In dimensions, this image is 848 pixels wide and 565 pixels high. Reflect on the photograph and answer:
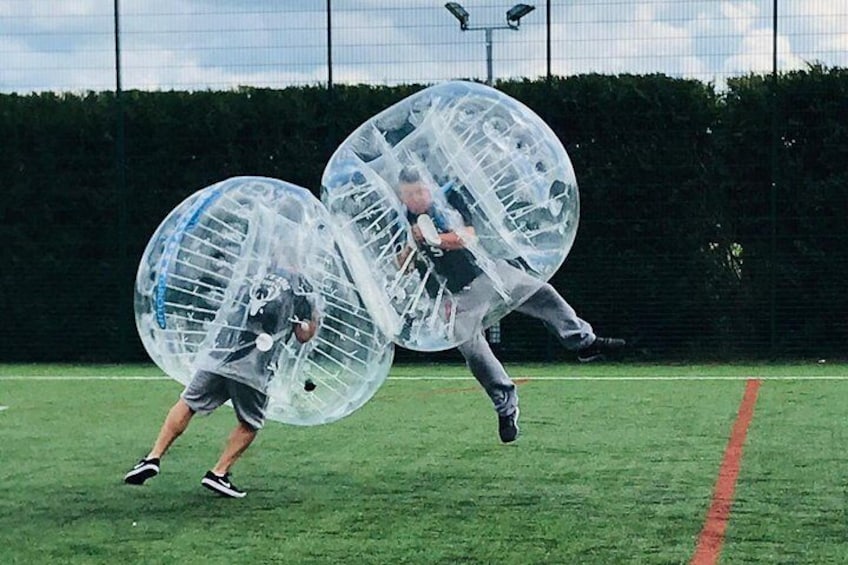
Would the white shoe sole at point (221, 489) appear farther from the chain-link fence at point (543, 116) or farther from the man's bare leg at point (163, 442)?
the chain-link fence at point (543, 116)

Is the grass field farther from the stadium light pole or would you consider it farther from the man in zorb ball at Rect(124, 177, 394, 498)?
the stadium light pole

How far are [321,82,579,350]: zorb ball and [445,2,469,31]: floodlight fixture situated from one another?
869 cm

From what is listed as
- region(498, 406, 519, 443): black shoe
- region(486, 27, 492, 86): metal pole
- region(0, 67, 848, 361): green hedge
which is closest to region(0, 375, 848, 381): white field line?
region(0, 67, 848, 361): green hedge

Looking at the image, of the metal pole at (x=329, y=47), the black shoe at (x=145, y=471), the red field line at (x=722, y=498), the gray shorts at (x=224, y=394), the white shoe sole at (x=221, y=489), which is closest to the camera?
the red field line at (x=722, y=498)

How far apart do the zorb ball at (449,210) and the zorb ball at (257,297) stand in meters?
0.21

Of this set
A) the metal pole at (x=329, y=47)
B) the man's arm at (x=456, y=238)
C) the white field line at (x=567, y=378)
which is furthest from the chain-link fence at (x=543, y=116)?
the man's arm at (x=456, y=238)

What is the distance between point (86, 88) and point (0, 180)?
1.36 m

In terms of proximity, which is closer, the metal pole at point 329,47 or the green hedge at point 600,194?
the green hedge at point 600,194

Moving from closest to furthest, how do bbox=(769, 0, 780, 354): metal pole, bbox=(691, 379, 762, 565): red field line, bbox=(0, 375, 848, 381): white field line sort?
bbox=(691, 379, 762, 565): red field line
bbox=(0, 375, 848, 381): white field line
bbox=(769, 0, 780, 354): metal pole

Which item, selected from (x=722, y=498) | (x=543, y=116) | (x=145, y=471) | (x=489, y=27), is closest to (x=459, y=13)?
(x=489, y=27)

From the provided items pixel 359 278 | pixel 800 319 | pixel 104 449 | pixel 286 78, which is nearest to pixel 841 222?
pixel 800 319

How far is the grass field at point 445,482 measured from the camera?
5.77 metres

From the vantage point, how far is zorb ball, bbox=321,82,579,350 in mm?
6027

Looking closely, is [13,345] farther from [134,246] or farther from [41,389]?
[41,389]
